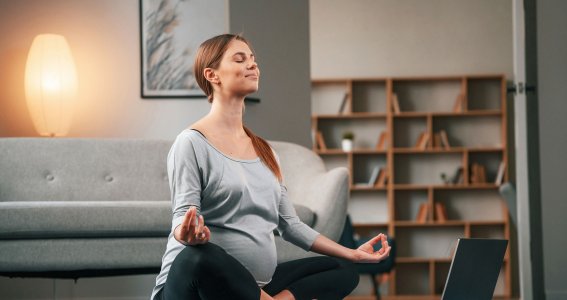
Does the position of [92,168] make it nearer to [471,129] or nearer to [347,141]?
[347,141]

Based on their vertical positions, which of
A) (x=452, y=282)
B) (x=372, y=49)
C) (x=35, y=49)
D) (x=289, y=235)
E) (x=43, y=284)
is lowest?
(x=43, y=284)

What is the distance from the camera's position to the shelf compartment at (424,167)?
7.88m

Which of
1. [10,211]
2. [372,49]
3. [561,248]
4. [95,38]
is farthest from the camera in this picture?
[372,49]

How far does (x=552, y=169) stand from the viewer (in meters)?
3.93

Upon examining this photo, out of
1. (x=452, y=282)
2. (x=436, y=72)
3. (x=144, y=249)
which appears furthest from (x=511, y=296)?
(x=452, y=282)

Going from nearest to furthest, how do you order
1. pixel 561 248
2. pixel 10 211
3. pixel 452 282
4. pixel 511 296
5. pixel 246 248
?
pixel 246 248
pixel 452 282
pixel 10 211
pixel 561 248
pixel 511 296

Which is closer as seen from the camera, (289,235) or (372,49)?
(289,235)

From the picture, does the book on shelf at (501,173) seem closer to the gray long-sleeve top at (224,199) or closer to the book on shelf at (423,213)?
the book on shelf at (423,213)

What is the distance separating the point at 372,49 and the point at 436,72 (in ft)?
2.24

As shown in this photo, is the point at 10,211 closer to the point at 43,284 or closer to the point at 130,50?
the point at 43,284

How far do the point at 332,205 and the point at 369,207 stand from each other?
15.5 feet

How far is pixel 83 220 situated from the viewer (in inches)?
118

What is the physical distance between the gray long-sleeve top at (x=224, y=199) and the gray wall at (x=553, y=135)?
2402 millimetres

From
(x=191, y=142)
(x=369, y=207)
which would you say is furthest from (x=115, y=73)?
(x=369, y=207)
